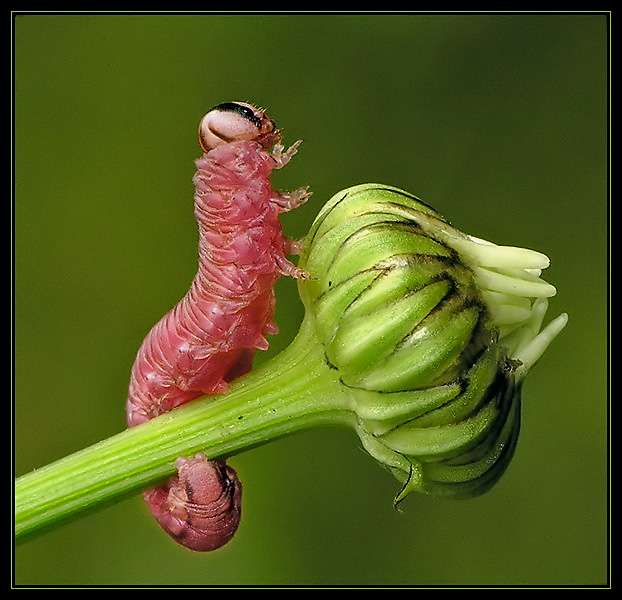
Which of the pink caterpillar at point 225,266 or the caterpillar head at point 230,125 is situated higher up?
the caterpillar head at point 230,125

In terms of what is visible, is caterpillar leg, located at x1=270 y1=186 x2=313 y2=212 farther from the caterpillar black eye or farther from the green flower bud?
the caterpillar black eye

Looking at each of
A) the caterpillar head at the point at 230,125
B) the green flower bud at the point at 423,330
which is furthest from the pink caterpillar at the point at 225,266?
the green flower bud at the point at 423,330

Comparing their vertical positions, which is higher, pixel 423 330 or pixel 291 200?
pixel 291 200

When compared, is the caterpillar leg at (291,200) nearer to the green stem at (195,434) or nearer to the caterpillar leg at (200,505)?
the green stem at (195,434)

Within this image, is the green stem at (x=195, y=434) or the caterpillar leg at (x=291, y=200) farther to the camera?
the caterpillar leg at (x=291, y=200)

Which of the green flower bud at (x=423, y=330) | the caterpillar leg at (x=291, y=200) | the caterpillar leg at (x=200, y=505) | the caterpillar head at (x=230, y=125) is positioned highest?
the caterpillar head at (x=230, y=125)

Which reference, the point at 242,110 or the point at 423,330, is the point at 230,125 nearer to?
the point at 242,110

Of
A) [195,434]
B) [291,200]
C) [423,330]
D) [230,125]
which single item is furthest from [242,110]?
[195,434]

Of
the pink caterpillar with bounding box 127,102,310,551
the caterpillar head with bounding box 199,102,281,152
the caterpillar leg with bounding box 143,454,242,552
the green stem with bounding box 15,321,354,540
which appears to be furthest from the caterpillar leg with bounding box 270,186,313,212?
the caterpillar leg with bounding box 143,454,242,552
